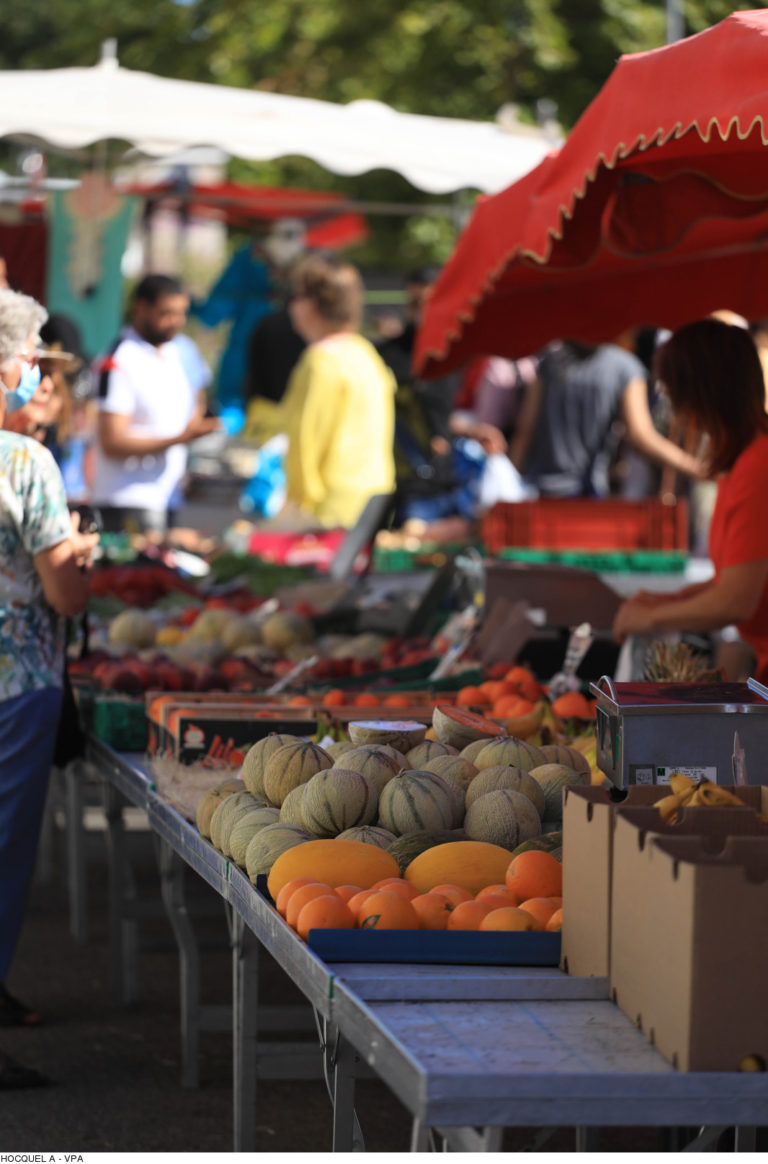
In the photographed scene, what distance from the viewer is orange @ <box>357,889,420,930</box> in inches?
95.2

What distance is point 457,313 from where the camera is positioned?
579 cm

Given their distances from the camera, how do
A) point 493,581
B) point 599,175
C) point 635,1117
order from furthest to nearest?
point 493,581
point 599,175
point 635,1117

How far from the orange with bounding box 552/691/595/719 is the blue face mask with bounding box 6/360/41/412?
5.28 ft

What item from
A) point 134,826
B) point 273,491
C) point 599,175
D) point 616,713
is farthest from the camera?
point 273,491

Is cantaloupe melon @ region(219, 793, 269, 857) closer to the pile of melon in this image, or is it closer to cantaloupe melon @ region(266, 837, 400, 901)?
the pile of melon

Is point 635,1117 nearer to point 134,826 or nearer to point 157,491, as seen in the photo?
point 134,826

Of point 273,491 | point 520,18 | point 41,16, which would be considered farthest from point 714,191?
point 41,16

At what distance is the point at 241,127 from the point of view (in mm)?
7012

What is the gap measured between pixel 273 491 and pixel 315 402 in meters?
3.69

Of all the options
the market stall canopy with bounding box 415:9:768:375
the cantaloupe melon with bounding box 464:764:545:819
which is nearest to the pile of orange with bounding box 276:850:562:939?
the cantaloupe melon with bounding box 464:764:545:819

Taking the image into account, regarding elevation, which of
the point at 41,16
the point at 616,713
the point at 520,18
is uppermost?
the point at 41,16

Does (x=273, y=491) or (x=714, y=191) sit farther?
(x=273, y=491)

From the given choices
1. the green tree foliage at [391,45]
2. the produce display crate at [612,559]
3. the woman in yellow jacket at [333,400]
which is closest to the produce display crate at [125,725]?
the produce display crate at [612,559]

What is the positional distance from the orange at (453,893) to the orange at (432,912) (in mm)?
20
